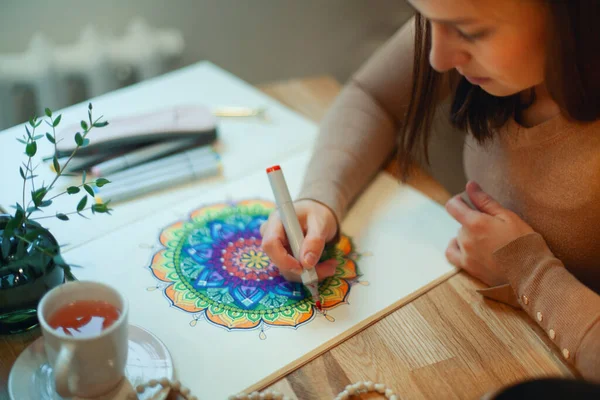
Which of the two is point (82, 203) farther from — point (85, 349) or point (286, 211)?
point (286, 211)

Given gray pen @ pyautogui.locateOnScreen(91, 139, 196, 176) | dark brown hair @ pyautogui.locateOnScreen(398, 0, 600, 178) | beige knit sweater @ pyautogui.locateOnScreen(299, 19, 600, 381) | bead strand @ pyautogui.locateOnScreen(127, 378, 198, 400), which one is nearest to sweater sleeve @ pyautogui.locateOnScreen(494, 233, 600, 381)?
beige knit sweater @ pyautogui.locateOnScreen(299, 19, 600, 381)

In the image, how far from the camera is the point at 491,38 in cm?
61

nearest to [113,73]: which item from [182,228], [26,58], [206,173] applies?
[26,58]

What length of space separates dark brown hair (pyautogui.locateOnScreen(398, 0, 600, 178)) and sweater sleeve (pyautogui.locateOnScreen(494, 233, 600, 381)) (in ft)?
0.53

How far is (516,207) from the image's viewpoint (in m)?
0.80

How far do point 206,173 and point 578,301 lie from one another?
1.71 feet

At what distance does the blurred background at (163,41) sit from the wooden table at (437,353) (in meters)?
0.97

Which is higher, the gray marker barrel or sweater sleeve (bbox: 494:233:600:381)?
the gray marker barrel

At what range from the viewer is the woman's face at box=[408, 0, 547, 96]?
589mm

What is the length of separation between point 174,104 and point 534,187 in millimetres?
596

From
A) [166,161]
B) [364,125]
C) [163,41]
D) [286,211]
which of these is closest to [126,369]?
[286,211]

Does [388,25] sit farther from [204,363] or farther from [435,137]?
[204,363]

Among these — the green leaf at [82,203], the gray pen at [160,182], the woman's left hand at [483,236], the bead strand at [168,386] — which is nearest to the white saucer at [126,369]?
the bead strand at [168,386]

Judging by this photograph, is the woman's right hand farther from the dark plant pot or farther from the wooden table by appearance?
the dark plant pot
